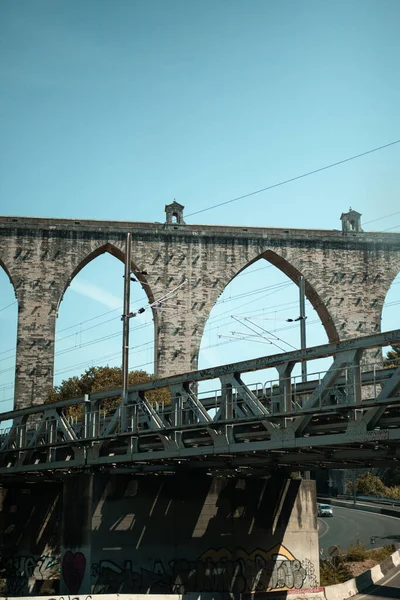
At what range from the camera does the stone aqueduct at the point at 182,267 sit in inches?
2274

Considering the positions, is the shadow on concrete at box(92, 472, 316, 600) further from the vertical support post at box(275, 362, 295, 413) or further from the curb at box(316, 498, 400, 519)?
the curb at box(316, 498, 400, 519)

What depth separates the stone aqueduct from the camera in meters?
57.8

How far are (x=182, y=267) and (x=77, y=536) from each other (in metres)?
37.9

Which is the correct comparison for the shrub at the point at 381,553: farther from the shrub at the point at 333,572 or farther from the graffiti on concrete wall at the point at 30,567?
the graffiti on concrete wall at the point at 30,567

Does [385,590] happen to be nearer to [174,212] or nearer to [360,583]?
[360,583]

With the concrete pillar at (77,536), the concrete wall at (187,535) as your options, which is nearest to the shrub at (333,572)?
the concrete wall at (187,535)

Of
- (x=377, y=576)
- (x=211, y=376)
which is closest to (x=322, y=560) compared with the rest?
(x=377, y=576)

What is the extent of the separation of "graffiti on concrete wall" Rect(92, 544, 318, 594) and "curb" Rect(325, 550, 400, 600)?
2.74 feet

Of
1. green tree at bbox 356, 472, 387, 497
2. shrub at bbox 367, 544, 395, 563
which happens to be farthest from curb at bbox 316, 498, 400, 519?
shrub at bbox 367, 544, 395, 563

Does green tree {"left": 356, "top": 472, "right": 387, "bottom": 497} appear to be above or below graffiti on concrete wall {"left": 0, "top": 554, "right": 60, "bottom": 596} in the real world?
above

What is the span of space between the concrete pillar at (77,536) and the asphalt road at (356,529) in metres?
18.1

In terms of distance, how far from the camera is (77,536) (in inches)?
936

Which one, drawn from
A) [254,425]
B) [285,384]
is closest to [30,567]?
[254,425]

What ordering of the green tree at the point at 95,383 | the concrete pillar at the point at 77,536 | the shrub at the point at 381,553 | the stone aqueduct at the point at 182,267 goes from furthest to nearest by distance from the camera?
the stone aqueduct at the point at 182,267 → the green tree at the point at 95,383 → the shrub at the point at 381,553 → the concrete pillar at the point at 77,536
